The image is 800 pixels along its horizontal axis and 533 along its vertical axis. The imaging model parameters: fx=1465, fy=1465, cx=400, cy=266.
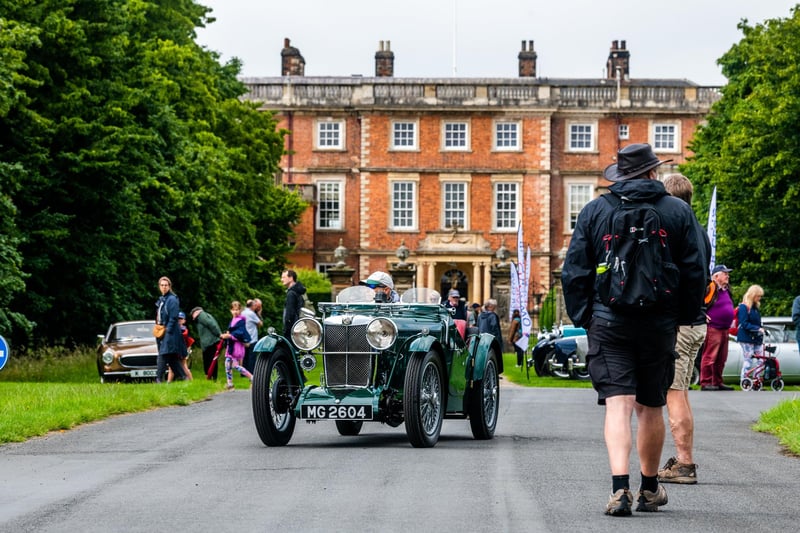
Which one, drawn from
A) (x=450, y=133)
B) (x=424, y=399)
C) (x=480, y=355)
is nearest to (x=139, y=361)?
(x=480, y=355)

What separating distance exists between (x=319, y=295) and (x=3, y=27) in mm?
35535

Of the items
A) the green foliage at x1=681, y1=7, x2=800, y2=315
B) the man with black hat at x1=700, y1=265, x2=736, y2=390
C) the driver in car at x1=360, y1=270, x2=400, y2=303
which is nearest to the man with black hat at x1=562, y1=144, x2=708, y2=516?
the driver in car at x1=360, y1=270, x2=400, y2=303

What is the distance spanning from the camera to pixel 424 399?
504 inches

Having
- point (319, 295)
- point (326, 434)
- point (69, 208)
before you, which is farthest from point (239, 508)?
point (319, 295)

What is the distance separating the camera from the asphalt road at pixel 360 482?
→ 8062 millimetres

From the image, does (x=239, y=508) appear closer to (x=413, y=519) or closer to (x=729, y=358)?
(x=413, y=519)

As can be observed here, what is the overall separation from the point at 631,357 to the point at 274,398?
5124 mm

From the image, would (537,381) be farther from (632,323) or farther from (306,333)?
(632,323)

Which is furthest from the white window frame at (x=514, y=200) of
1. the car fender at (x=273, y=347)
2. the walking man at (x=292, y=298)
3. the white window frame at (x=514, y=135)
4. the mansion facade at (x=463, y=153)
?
the car fender at (x=273, y=347)

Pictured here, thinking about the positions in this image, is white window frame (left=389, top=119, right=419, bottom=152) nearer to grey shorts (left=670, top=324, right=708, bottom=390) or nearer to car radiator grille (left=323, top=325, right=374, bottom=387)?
car radiator grille (left=323, top=325, right=374, bottom=387)

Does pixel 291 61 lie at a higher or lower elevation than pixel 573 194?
higher

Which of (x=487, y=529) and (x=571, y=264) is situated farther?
(x=571, y=264)

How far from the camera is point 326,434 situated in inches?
564

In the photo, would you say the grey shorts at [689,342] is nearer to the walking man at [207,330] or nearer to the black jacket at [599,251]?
the black jacket at [599,251]
